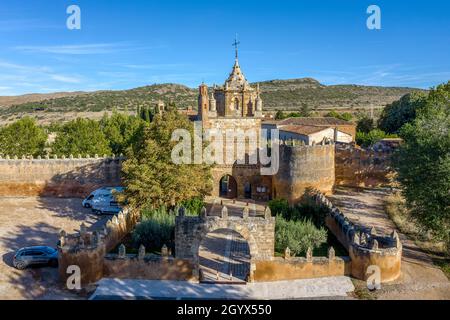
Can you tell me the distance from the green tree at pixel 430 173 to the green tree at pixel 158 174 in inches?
498

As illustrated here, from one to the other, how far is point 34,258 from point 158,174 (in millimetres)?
8357

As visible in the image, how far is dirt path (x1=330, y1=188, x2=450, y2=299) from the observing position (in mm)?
16422

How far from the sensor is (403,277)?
17.8 meters

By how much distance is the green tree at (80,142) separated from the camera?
125 ft

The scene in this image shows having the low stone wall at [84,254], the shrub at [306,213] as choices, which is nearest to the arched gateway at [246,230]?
the low stone wall at [84,254]

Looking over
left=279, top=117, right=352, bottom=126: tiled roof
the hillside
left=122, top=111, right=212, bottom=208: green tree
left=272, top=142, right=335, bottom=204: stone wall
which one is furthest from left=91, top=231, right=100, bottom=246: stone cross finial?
the hillside

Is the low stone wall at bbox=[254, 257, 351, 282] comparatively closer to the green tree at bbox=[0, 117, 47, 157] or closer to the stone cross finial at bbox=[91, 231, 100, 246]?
the stone cross finial at bbox=[91, 231, 100, 246]

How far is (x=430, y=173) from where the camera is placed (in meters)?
18.8

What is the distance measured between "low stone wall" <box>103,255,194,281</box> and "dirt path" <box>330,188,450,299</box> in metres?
8.68

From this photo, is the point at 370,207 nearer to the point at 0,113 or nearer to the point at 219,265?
the point at 219,265

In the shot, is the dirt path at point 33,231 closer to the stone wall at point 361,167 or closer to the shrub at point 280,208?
the shrub at point 280,208

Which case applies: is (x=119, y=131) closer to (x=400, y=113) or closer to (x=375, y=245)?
(x=375, y=245)
